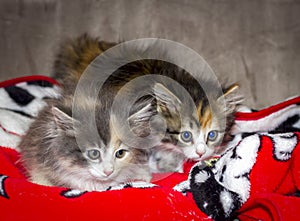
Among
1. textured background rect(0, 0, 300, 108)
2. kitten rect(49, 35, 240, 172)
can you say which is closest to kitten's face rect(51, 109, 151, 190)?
kitten rect(49, 35, 240, 172)

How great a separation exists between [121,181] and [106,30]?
33.5 inches

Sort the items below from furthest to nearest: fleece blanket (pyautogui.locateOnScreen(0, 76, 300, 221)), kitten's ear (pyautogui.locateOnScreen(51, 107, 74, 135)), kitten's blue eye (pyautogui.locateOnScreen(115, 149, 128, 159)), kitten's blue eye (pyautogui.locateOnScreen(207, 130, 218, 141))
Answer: kitten's blue eye (pyautogui.locateOnScreen(207, 130, 218, 141)), kitten's blue eye (pyautogui.locateOnScreen(115, 149, 128, 159)), kitten's ear (pyautogui.locateOnScreen(51, 107, 74, 135)), fleece blanket (pyautogui.locateOnScreen(0, 76, 300, 221))

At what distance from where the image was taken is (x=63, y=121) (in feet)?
5.09

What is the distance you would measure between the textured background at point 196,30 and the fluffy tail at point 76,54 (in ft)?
0.14

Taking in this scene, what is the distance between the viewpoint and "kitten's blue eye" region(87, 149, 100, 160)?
5.14 feet

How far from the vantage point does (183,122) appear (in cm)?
182

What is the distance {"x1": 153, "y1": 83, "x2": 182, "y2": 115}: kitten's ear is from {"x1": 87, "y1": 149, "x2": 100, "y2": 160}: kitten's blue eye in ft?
1.22

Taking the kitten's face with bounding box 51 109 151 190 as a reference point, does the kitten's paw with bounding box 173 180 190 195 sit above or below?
above

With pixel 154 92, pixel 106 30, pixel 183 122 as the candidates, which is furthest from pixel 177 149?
pixel 106 30

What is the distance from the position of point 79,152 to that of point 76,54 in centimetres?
74

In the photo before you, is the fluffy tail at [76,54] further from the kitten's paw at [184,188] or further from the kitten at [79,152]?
the kitten's paw at [184,188]

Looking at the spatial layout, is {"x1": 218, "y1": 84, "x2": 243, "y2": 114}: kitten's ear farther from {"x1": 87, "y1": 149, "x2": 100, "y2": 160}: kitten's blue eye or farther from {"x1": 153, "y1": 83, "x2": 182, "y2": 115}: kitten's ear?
{"x1": 87, "y1": 149, "x2": 100, "y2": 160}: kitten's blue eye

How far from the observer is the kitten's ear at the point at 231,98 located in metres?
1.86

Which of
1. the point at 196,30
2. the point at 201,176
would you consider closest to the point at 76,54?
the point at 196,30
